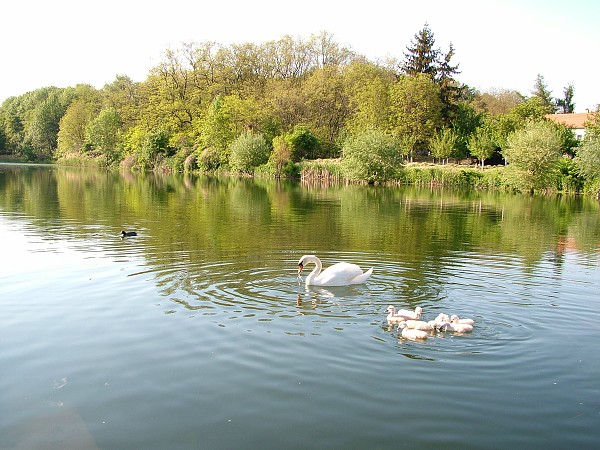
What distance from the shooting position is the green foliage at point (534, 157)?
2203 inches

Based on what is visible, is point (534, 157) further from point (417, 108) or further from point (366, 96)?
point (366, 96)

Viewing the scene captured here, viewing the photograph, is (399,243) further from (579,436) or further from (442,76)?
(442,76)

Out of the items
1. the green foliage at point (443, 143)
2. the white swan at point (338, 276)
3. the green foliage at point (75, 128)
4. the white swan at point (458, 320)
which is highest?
the green foliage at point (75, 128)

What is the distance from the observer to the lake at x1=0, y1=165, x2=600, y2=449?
7.20 m

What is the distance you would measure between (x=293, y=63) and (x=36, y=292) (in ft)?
298

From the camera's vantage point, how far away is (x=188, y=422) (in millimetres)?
7297

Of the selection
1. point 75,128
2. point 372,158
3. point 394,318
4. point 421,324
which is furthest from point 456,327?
point 75,128

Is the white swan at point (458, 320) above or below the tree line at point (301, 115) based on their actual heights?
below

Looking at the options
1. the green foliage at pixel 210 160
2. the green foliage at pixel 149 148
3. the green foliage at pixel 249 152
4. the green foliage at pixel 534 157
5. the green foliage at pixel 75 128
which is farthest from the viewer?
the green foliage at pixel 75 128

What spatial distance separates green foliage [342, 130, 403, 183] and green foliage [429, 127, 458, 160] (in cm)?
879

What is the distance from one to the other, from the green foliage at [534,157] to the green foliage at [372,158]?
42.5ft

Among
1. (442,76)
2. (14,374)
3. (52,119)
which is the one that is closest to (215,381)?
(14,374)

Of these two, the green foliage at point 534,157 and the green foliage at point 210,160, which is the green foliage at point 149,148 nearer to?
the green foliage at point 210,160

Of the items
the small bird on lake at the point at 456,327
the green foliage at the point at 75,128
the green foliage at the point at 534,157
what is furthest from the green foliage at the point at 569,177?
the green foliage at the point at 75,128
